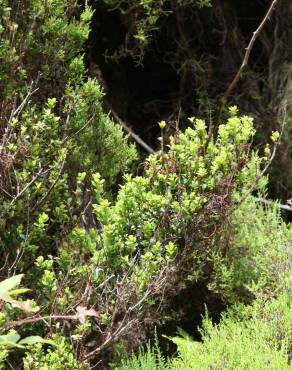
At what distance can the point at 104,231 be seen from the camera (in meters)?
3.20

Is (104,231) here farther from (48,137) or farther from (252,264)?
(252,264)

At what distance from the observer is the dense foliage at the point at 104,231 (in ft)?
10.3

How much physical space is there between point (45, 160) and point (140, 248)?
2.17ft

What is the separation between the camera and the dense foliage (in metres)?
3.14

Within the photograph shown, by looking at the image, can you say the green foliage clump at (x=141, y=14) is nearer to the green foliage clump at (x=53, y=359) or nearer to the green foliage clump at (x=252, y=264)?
the green foliage clump at (x=252, y=264)

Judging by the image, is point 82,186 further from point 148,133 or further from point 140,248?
point 148,133

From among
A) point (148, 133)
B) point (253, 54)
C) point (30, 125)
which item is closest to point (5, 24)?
point (30, 125)

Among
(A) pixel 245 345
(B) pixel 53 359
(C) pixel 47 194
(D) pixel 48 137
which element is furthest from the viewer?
(D) pixel 48 137

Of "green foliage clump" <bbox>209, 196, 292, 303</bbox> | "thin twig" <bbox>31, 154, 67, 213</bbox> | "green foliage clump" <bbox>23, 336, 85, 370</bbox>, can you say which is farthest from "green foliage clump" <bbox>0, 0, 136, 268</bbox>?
"green foliage clump" <bbox>209, 196, 292, 303</bbox>

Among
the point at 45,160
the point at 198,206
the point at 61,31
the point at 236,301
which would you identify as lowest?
the point at 236,301

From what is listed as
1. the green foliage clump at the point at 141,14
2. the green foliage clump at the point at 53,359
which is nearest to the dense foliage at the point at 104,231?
the green foliage clump at the point at 53,359

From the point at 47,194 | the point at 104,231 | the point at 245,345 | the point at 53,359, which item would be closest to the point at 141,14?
the point at 47,194

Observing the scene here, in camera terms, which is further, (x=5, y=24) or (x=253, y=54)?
→ (x=253, y=54)

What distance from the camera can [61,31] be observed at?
3672mm
